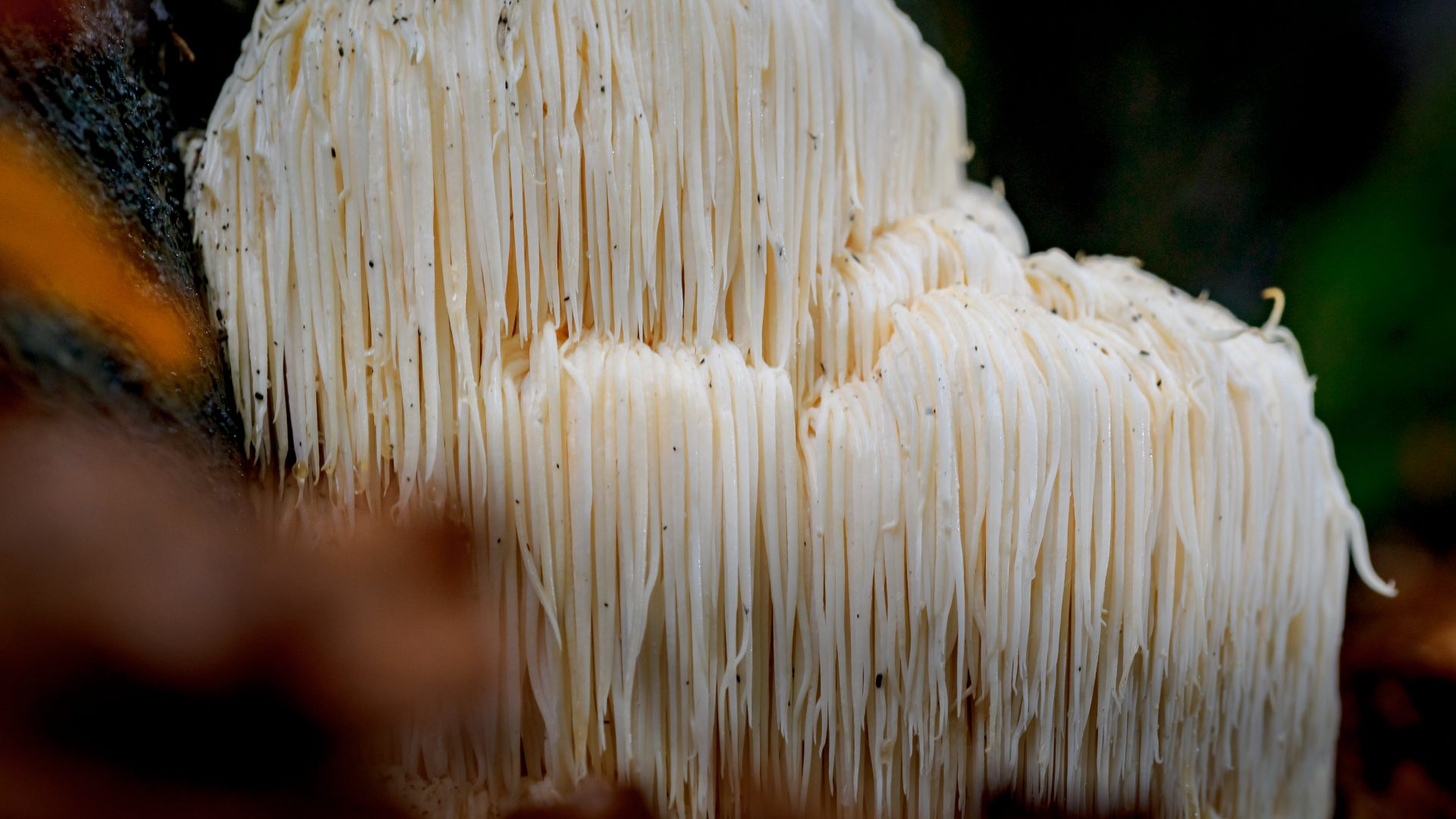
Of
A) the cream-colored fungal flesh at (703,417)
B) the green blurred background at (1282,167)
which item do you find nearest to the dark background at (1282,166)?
the green blurred background at (1282,167)

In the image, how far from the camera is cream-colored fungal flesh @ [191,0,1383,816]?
0.85 metres

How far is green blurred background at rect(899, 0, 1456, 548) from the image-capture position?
2105mm

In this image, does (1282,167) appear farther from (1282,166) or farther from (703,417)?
(703,417)

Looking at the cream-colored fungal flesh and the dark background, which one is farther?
the dark background

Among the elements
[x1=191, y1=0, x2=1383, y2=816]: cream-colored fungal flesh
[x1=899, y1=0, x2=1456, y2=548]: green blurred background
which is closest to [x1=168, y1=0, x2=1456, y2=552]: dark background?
[x1=899, y1=0, x2=1456, y2=548]: green blurred background

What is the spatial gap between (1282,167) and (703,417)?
247 centimetres

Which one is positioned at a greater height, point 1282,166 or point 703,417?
point 1282,166

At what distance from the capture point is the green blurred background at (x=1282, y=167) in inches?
82.9

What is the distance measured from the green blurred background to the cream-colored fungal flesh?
1520mm

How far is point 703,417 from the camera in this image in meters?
0.86

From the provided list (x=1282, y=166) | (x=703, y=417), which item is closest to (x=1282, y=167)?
(x=1282, y=166)

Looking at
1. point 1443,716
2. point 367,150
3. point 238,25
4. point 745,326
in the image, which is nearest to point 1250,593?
point 745,326

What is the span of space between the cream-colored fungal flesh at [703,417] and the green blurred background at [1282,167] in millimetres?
1520

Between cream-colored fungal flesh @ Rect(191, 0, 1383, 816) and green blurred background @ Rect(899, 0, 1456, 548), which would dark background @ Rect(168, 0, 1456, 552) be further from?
cream-colored fungal flesh @ Rect(191, 0, 1383, 816)
